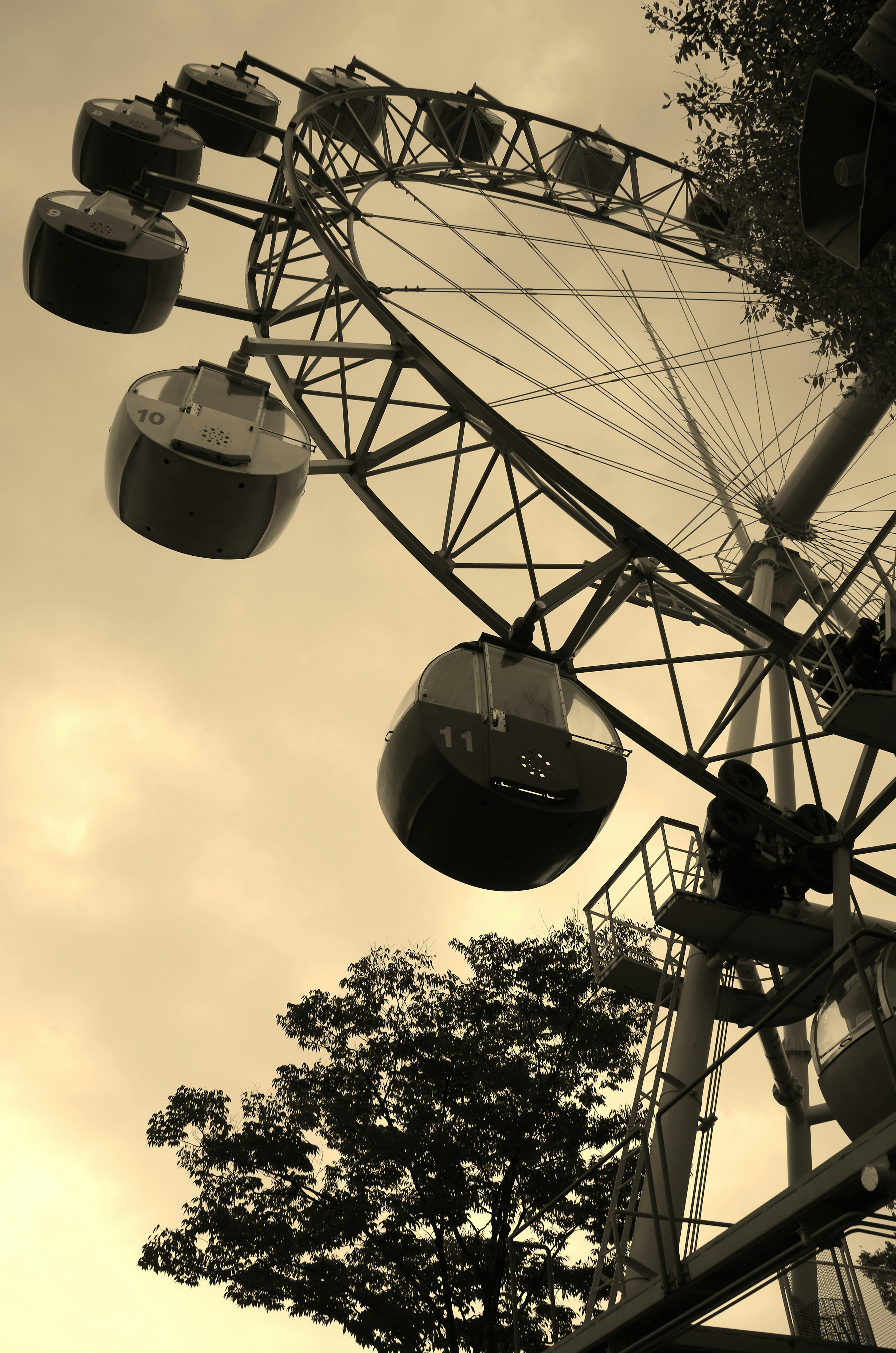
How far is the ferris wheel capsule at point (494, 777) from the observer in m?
7.24

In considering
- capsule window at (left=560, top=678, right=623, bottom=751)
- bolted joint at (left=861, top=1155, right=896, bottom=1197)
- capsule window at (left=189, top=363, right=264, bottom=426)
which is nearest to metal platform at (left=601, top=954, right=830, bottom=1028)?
capsule window at (left=560, top=678, right=623, bottom=751)

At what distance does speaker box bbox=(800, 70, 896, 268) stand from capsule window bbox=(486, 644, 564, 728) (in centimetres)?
382

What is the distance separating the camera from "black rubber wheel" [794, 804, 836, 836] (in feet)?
43.2

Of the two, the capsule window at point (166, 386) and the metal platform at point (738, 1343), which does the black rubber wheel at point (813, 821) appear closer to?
the metal platform at point (738, 1343)

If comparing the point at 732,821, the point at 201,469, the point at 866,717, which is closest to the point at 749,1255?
the point at 866,717

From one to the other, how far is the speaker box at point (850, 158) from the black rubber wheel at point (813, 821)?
9415 mm

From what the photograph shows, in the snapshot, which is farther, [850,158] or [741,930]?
[741,930]

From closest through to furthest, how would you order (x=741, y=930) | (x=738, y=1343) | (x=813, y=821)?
(x=738, y=1343) → (x=741, y=930) → (x=813, y=821)

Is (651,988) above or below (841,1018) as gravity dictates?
above

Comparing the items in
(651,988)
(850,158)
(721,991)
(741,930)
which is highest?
(651,988)

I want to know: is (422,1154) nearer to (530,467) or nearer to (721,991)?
(721,991)

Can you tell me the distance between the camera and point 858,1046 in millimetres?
7590

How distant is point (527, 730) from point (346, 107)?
12.2 meters

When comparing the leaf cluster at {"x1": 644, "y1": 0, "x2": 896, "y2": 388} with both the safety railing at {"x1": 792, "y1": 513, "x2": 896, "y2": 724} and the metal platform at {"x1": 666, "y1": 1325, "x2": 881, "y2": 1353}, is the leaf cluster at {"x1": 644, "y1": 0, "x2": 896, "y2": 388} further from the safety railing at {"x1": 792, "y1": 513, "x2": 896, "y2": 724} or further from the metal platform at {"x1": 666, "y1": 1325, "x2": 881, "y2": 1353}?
the metal platform at {"x1": 666, "y1": 1325, "x2": 881, "y2": 1353}
